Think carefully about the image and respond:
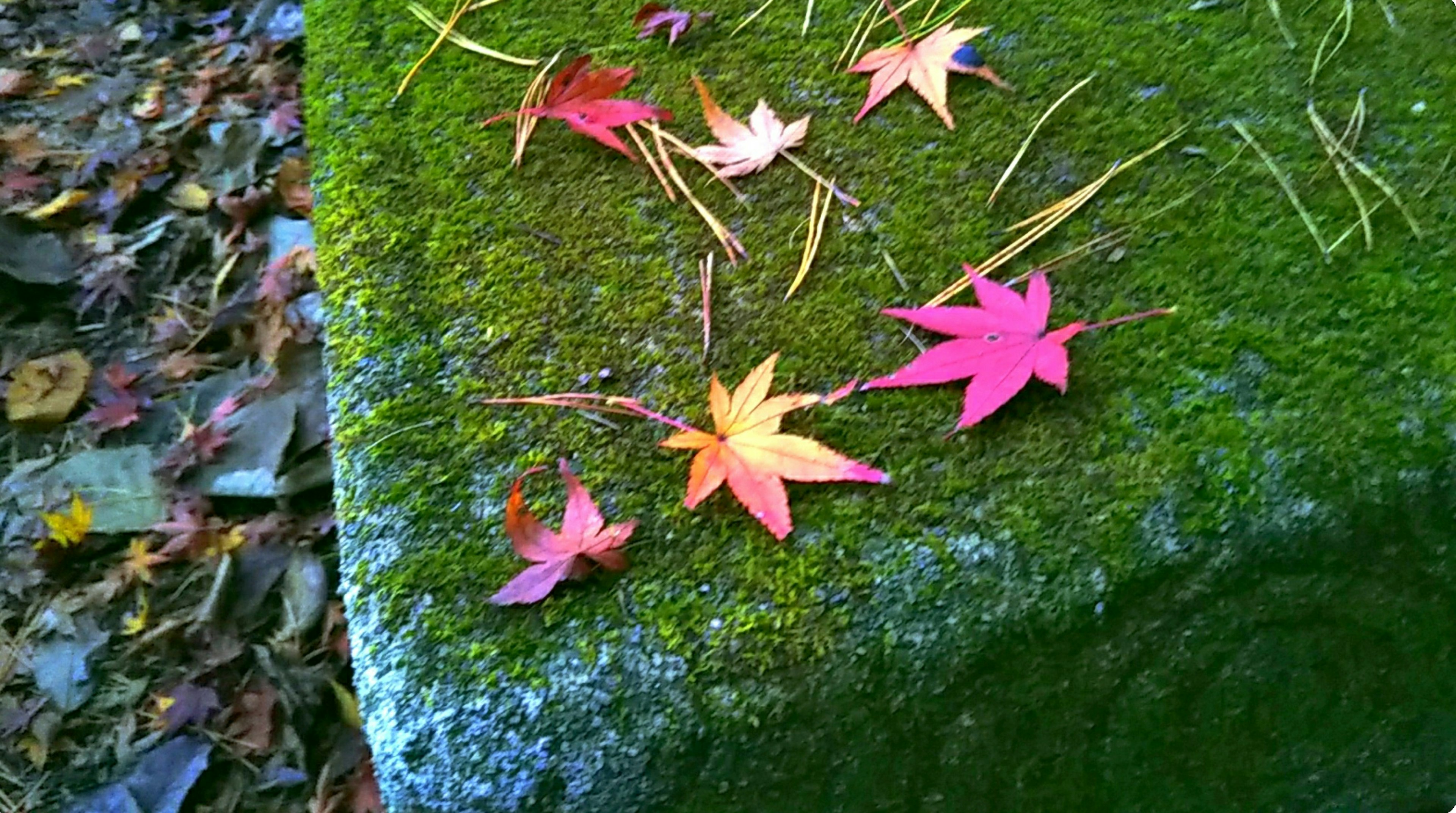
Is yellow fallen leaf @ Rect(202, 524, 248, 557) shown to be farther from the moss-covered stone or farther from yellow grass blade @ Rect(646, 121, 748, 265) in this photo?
yellow grass blade @ Rect(646, 121, 748, 265)

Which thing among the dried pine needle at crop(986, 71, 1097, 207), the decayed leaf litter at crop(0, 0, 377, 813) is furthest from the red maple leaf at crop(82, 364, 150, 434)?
the dried pine needle at crop(986, 71, 1097, 207)

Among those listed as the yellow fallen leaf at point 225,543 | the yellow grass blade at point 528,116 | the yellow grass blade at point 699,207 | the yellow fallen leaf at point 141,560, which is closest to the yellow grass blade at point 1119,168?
the yellow grass blade at point 699,207

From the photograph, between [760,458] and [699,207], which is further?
[699,207]

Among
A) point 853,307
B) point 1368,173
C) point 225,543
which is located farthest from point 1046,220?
point 225,543

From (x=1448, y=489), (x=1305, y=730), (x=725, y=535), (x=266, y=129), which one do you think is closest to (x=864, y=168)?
(x=725, y=535)

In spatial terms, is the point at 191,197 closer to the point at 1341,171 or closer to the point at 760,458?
the point at 760,458

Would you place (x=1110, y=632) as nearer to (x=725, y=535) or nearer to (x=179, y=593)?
(x=725, y=535)

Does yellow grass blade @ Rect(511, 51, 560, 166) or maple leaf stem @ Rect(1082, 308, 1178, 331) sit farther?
yellow grass blade @ Rect(511, 51, 560, 166)
